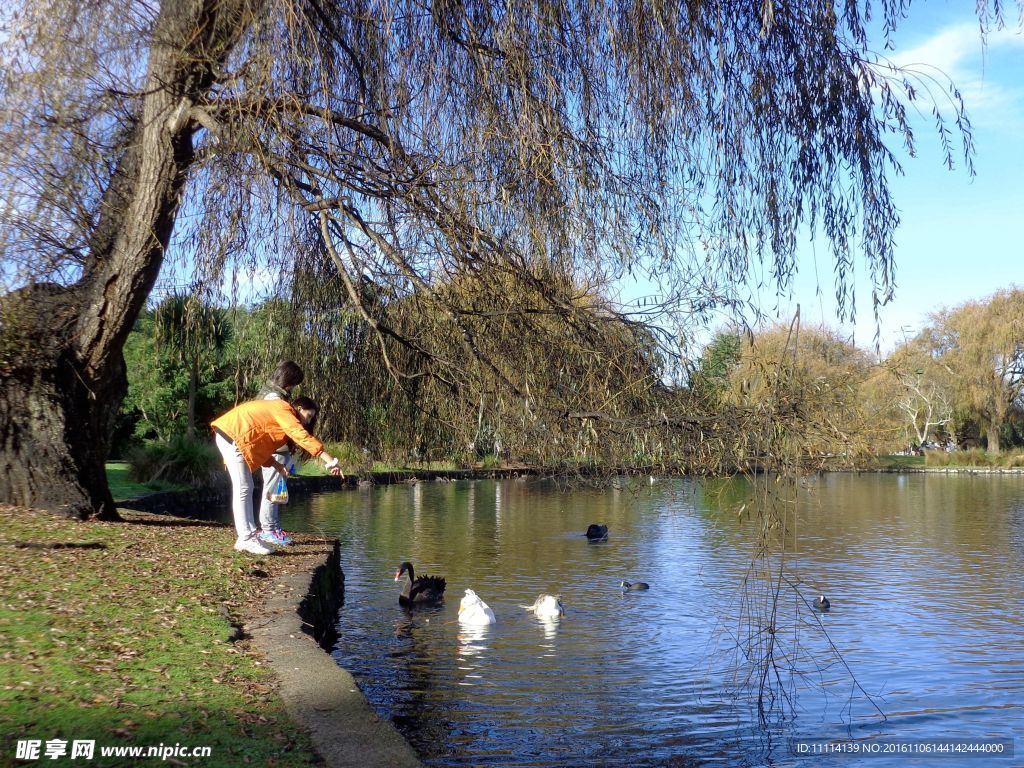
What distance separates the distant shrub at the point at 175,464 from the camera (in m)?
19.8

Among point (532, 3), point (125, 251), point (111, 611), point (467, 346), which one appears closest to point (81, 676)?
point (111, 611)

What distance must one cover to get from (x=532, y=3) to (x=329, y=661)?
143 inches

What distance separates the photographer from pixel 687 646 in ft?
26.9

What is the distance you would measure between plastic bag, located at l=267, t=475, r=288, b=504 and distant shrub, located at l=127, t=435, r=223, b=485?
40.4 feet

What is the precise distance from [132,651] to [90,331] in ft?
14.4

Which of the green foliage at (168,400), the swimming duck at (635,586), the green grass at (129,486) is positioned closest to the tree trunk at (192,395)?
the green foliage at (168,400)

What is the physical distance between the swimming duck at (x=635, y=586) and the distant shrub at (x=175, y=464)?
39.7 feet

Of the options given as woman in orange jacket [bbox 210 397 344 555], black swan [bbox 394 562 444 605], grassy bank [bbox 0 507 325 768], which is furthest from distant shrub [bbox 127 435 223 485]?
woman in orange jacket [bbox 210 397 344 555]

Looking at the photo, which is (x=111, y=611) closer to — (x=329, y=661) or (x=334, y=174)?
(x=329, y=661)

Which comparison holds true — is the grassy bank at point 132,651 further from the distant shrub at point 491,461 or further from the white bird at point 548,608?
the white bird at point 548,608

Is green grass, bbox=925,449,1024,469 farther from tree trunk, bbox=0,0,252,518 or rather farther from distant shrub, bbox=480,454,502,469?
distant shrub, bbox=480,454,502,469

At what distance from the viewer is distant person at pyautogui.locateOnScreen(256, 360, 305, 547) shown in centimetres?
660

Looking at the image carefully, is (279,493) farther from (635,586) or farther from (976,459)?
(976,459)

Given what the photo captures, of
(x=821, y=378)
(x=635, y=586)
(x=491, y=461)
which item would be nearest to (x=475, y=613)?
(x=635, y=586)
